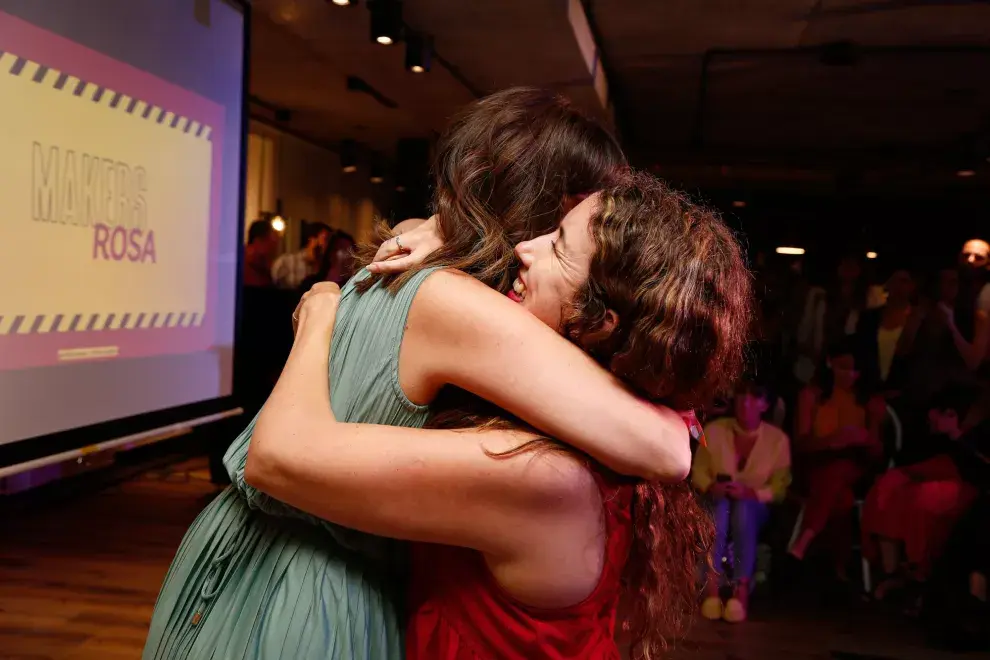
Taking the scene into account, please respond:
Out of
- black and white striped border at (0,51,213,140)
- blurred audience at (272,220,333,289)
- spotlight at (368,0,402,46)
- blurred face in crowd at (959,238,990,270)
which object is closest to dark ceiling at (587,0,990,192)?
blurred face in crowd at (959,238,990,270)

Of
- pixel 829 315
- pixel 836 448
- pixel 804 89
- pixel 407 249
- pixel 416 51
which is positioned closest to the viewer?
pixel 407 249

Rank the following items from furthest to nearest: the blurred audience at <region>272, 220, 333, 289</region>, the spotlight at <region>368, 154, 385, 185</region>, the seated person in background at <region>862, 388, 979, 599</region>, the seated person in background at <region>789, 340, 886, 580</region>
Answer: the spotlight at <region>368, 154, 385, 185</region> → the blurred audience at <region>272, 220, 333, 289</region> → the seated person in background at <region>789, 340, 886, 580</region> → the seated person in background at <region>862, 388, 979, 599</region>

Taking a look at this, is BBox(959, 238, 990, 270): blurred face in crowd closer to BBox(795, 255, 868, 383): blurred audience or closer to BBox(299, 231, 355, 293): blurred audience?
BBox(795, 255, 868, 383): blurred audience

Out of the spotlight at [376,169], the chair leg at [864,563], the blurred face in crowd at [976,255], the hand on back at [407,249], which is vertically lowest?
the chair leg at [864,563]

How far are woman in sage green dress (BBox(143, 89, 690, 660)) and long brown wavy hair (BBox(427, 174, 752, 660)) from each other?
34 millimetres

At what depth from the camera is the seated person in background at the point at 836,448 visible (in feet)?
11.6

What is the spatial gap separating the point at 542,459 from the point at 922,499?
3.07 m

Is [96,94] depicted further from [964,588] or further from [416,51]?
[964,588]

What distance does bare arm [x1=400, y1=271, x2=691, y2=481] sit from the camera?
80 centimetres

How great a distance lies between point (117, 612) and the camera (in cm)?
298

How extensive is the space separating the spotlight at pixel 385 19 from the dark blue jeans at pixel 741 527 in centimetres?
246

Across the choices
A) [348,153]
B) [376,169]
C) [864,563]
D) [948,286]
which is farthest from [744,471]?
[376,169]

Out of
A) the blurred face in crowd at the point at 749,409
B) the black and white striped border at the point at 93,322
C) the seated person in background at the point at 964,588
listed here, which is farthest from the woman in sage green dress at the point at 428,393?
the seated person in background at the point at 964,588

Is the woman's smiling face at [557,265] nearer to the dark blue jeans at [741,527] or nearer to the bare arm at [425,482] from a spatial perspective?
the bare arm at [425,482]
